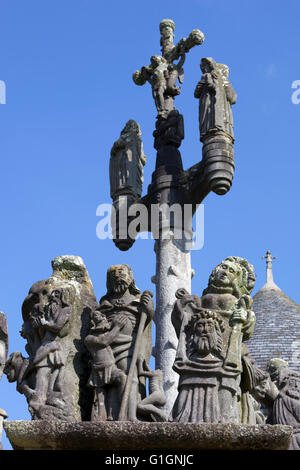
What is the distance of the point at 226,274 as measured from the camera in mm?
10828

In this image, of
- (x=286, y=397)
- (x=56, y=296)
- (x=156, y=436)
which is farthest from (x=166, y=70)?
(x=156, y=436)

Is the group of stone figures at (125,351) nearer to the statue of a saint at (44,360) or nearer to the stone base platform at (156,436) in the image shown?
the statue of a saint at (44,360)

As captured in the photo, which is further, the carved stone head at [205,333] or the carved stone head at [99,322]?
the carved stone head at [99,322]

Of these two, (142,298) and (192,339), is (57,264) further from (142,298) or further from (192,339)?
(192,339)

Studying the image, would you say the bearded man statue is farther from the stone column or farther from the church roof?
the church roof

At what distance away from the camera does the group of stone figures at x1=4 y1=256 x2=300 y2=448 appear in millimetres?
9875

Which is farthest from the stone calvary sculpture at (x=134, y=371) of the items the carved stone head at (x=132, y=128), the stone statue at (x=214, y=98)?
the carved stone head at (x=132, y=128)

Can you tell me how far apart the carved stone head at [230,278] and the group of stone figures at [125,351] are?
1 cm

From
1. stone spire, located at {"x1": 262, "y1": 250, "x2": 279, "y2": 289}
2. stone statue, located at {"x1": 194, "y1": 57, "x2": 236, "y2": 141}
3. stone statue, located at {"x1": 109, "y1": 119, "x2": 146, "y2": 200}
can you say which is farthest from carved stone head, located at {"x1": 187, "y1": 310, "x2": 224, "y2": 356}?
stone spire, located at {"x1": 262, "y1": 250, "x2": 279, "y2": 289}

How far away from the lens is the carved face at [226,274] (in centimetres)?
1076

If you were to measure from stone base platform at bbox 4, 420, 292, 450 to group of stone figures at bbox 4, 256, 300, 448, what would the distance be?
0.48 meters

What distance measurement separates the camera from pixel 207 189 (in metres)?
16.8

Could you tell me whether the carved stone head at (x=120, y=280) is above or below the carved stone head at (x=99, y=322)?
above
